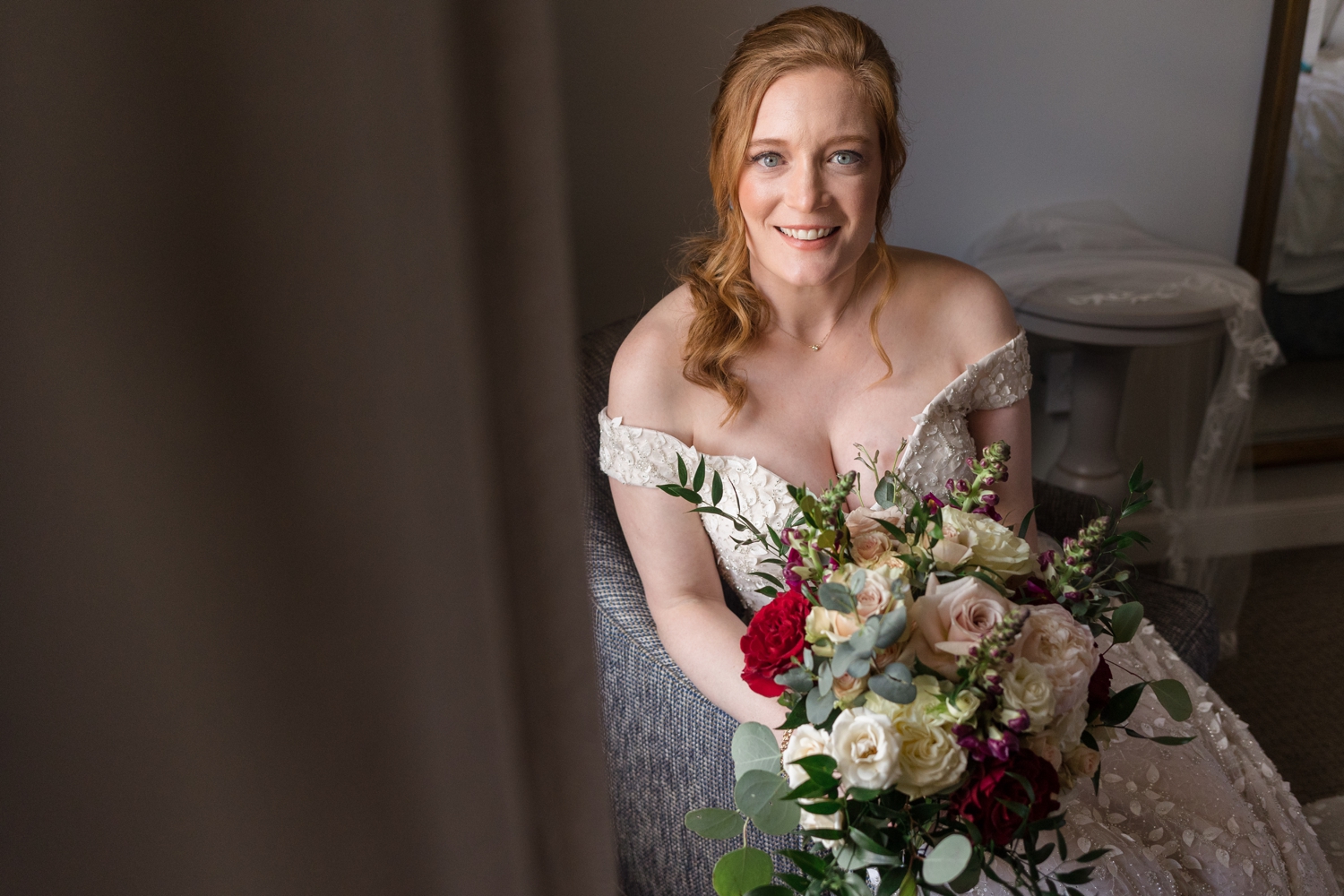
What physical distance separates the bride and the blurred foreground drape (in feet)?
3.36

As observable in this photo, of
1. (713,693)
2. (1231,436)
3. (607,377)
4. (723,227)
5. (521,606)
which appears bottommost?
(1231,436)

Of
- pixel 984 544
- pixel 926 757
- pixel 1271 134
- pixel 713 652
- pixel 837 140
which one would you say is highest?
pixel 837 140

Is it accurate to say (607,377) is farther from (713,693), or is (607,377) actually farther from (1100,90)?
(1100,90)

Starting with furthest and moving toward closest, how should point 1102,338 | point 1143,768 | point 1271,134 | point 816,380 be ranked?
point 1271,134 < point 1102,338 < point 816,380 < point 1143,768

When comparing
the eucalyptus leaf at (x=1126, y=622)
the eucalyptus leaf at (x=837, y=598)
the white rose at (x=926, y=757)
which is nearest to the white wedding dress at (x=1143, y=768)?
the eucalyptus leaf at (x=1126, y=622)

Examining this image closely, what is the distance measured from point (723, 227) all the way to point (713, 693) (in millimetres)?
725

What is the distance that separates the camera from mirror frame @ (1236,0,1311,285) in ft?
8.41

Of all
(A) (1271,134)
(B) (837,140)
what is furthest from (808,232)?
(A) (1271,134)

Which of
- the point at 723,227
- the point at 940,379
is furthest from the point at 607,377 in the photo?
the point at 940,379

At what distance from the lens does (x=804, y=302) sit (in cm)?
147

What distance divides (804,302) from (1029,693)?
83 centimetres

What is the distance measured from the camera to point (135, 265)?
17 cm

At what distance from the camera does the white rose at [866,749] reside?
0.75m

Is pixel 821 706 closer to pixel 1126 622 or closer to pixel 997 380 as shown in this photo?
pixel 1126 622
